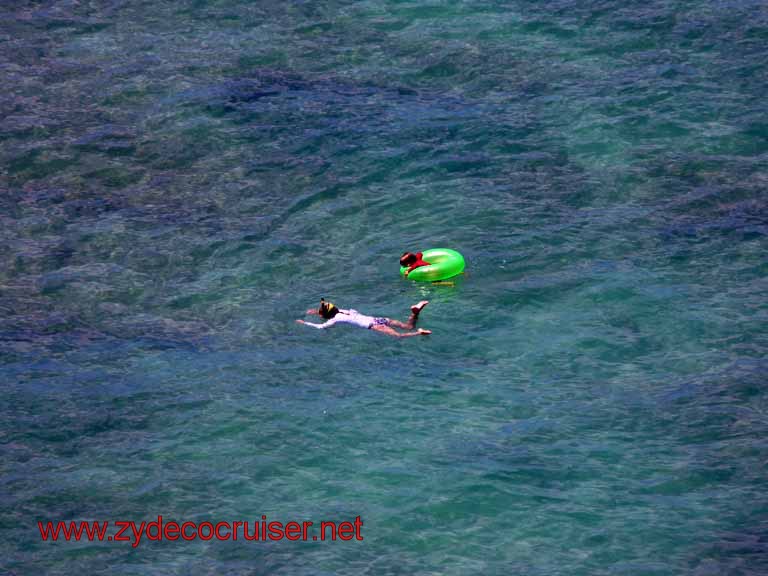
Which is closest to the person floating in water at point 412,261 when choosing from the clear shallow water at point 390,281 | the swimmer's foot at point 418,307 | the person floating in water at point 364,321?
the clear shallow water at point 390,281

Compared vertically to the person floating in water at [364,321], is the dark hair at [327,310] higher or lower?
higher

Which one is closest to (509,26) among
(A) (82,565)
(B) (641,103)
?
(B) (641,103)

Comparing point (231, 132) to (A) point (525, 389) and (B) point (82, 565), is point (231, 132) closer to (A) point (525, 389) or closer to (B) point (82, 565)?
(A) point (525, 389)

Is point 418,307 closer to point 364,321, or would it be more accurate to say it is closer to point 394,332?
point 394,332

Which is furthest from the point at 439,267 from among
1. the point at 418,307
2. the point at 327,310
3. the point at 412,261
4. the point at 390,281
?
the point at 327,310

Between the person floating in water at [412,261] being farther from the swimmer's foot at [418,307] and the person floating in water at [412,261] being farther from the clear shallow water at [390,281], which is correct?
the swimmer's foot at [418,307]
